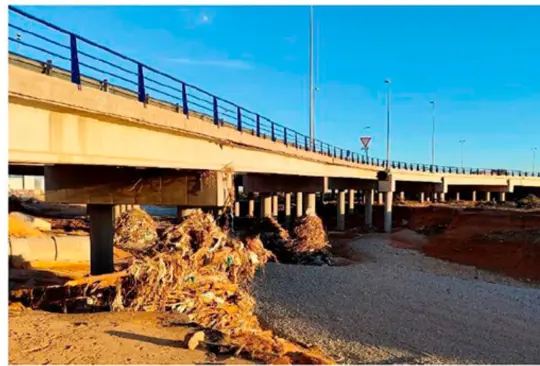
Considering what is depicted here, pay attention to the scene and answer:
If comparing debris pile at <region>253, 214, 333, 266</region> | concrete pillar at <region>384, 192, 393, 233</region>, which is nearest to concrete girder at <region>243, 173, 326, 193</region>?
debris pile at <region>253, 214, 333, 266</region>

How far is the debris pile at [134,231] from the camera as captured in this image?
107ft

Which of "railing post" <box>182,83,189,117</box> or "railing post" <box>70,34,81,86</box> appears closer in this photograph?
→ "railing post" <box>70,34,81,86</box>

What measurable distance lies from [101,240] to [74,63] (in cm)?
1072

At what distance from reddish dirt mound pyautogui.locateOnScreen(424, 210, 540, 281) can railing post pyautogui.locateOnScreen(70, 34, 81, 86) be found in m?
28.7

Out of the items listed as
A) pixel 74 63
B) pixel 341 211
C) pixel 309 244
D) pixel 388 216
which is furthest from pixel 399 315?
pixel 341 211

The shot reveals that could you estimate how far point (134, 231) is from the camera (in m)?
34.1

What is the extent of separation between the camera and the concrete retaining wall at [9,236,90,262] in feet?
70.4

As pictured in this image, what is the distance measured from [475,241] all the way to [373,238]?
28.8ft

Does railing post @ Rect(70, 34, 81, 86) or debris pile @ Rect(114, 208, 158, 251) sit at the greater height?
railing post @ Rect(70, 34, 81, 86)

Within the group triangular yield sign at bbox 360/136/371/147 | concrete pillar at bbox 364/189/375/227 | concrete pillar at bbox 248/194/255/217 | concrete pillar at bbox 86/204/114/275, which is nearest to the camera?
A: concrete pillar at bbox 86/204/114/275

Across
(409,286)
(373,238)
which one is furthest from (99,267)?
(373,238)

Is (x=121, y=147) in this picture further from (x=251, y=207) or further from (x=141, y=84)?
(x=251, y=207)

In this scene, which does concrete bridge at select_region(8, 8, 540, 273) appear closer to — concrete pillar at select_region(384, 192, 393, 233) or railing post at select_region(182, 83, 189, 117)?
railing post at select_region(182, 83, 189, 117)
